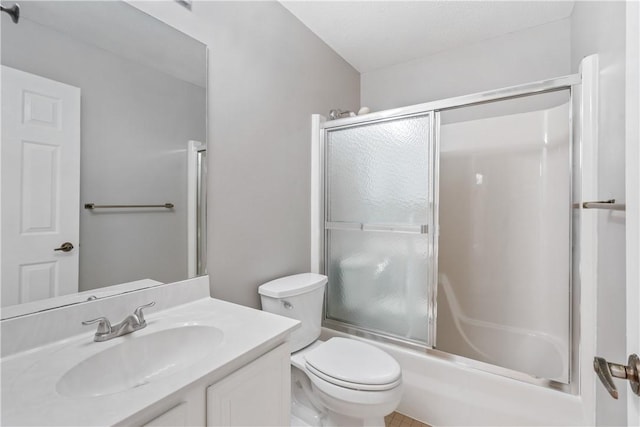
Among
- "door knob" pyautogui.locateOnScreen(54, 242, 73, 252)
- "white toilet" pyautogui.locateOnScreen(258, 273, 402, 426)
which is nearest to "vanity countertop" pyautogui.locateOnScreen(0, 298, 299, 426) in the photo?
"door knob" pyautogui.locateOnScreen(54, 242, 73, 252)

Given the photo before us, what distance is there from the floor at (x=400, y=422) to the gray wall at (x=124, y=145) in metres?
1.41

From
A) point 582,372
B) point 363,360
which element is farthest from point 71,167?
Result: point 582,372

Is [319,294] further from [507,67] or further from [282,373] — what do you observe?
[507,67]

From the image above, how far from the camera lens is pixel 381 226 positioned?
1.82m

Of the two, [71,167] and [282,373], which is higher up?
[71,167]

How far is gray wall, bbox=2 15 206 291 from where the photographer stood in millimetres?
913

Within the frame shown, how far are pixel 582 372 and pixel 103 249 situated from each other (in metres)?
2.00

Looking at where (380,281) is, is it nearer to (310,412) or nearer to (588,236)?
(310,412)

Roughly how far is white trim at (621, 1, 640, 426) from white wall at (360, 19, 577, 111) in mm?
1800

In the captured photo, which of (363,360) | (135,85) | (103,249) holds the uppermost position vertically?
(135,85)

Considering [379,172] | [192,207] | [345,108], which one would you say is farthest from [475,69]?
[192,207]

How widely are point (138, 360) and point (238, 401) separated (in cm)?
36

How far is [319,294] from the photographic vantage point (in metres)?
1.73

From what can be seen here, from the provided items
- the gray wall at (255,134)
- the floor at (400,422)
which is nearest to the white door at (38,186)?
the gray wall at (255,134)
